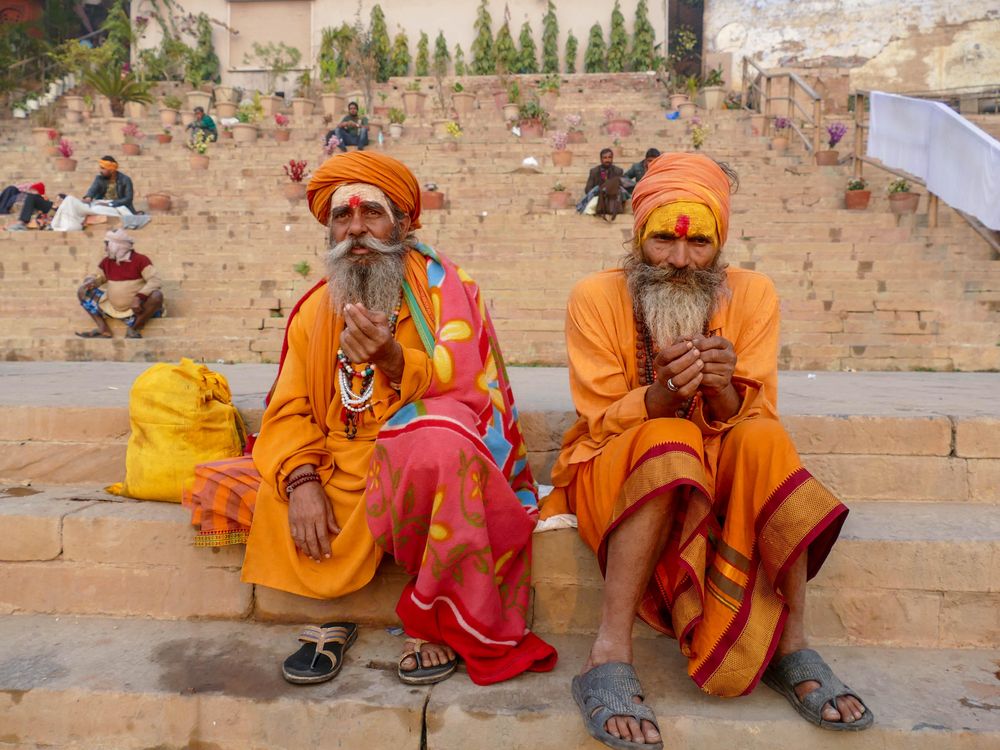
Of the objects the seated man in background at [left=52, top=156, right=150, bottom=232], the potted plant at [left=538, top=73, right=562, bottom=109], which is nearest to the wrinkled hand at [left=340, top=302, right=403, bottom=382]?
the seated man in background at [left=52, top=156, right=150, bottom=232]

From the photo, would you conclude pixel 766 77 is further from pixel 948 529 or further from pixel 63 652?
pixel 63 652

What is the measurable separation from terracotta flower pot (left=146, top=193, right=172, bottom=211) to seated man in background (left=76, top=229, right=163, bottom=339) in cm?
486

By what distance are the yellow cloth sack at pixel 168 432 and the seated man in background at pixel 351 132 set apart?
39.1 ft

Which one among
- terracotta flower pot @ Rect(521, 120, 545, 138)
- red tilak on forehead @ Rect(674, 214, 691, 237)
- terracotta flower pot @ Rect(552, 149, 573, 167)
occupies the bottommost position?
red tilak on forehead @ Rect(674, 214, 691, 237)

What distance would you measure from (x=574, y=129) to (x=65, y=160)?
973 centimetres

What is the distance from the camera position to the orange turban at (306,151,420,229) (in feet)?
8.91

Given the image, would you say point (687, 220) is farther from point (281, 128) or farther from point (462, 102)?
point (462, 102)

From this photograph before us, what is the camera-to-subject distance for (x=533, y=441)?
129 inches

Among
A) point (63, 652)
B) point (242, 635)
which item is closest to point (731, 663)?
point (242, 635)

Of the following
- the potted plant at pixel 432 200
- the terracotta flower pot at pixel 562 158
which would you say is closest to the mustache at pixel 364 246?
the potted plant at pixel 432 200

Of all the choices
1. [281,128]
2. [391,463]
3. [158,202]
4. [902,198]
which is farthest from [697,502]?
[281,128]

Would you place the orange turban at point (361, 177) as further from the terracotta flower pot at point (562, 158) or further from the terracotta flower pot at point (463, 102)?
the terracotta flower pot at point (463, 102)

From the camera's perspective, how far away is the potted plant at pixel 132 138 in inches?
602

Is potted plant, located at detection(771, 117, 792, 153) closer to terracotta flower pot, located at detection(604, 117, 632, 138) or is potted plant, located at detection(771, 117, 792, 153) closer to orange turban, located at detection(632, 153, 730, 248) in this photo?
terracotta flower pot, located at detection(604, 117, 632, 138)
